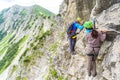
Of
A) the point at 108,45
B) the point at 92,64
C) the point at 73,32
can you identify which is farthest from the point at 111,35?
the point at 73,32

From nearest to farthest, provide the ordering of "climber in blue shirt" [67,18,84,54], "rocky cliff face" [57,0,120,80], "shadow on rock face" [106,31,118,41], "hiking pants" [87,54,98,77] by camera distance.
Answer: "rocky cliff face" [57,0,120,80], "shadow on rock face" [106,31,118,41], "hiking pants" [87,54,98,77], "climber in blue shirt" [67,18,84,54]

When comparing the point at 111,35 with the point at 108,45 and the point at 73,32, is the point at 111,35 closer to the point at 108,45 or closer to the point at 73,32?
the point at 108,45

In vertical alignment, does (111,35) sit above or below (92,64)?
above

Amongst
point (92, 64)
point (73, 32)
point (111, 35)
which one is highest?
point (111, 35)

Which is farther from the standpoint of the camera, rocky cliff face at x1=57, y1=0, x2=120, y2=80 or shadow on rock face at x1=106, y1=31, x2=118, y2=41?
shadow on rock face at x1=106, y1=31, x2=118, y2=41

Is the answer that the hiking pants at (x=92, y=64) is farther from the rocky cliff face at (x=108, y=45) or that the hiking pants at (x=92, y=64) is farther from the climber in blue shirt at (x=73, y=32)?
the climber in blue shirt at (x=73, y=32)

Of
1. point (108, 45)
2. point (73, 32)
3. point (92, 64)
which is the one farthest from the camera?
point (73, 32)

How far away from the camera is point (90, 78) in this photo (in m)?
22.5

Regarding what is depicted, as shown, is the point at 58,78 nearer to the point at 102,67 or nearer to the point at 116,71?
the point at 102,67

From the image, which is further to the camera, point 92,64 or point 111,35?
point 92,64

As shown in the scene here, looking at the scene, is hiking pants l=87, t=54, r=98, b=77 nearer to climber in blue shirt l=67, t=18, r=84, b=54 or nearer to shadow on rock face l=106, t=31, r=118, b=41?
shadow on rock face l=106, t=31, r=118, b=41

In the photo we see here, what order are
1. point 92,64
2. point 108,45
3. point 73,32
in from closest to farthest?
point 92,64
point 108,45
point 73,32

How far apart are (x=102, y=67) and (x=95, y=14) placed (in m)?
6.48

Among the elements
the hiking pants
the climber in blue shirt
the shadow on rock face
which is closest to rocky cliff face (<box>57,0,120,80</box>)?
A: the shadow on rock face
